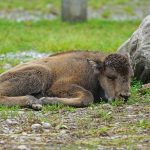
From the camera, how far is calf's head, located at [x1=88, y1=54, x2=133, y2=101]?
11.5 meters

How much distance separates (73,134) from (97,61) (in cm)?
271

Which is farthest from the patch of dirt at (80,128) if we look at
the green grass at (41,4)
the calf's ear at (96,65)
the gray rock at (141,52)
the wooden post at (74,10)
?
the green grass at (41,4)

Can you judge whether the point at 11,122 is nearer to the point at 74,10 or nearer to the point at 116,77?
the point at 116,77

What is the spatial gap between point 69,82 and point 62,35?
1018 centimetres

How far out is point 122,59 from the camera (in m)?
11.5

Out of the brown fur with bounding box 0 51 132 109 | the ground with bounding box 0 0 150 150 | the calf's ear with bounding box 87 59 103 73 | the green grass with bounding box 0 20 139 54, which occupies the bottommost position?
the green grass with bounding box 0 20 139 54

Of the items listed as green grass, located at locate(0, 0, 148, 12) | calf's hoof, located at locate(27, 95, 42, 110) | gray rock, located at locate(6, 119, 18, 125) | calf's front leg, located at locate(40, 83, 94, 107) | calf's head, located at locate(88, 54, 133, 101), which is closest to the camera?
gray rock, located at locate(6, 119, 18, 125)

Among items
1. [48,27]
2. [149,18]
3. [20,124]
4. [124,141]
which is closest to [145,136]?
[124,141]

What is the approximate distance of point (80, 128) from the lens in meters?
9.67

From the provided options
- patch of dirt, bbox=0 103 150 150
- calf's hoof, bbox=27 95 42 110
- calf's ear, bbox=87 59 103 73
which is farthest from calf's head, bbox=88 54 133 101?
calf's hoof, bbox=27 95 42 110

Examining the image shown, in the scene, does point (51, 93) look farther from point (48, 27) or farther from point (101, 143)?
point (48, 27)

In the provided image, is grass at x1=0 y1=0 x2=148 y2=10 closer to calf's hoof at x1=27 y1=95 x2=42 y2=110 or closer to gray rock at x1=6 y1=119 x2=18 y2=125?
calf's hoof at x1=27 y1=95 x2=42 y2=110

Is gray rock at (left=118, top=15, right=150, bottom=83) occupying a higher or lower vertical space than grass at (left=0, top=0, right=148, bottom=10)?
higher

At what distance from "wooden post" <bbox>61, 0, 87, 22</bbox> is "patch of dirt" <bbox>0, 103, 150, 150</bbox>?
13.5 metres
